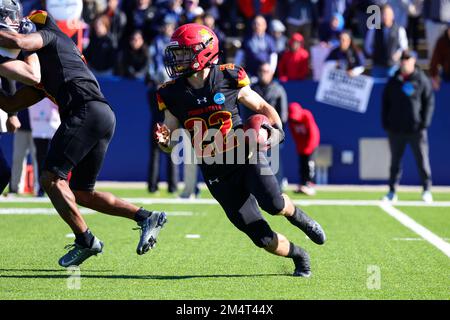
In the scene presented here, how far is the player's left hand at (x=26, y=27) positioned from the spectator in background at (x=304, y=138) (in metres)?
8.17

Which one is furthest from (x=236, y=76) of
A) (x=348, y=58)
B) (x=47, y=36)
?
(x=348, y=58)

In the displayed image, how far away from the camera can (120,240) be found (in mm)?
9062

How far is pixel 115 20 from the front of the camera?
1722cm

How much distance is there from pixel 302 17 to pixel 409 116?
14.5 ft

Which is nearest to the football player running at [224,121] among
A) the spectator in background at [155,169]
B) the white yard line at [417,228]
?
the white yard line at [417,228]

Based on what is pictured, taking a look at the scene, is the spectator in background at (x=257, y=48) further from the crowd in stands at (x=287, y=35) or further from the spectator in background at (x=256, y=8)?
the spectator in background at (x=256, y=8)

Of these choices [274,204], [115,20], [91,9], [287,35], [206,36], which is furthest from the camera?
[91,9]

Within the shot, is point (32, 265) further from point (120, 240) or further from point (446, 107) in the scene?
point (446, 107)

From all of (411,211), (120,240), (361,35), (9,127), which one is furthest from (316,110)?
(9,127)

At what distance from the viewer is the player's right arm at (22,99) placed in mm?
7324

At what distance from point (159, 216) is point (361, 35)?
35.3 feet

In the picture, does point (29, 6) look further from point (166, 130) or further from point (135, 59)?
point (166, 130)

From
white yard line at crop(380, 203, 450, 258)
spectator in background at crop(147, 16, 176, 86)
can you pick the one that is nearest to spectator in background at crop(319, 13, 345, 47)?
spectator in background at crop(147, 16, 176, 86)

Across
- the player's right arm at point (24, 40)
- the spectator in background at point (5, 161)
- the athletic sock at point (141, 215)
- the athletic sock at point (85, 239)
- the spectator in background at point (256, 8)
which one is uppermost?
the player's right arm at point (24, 40)
